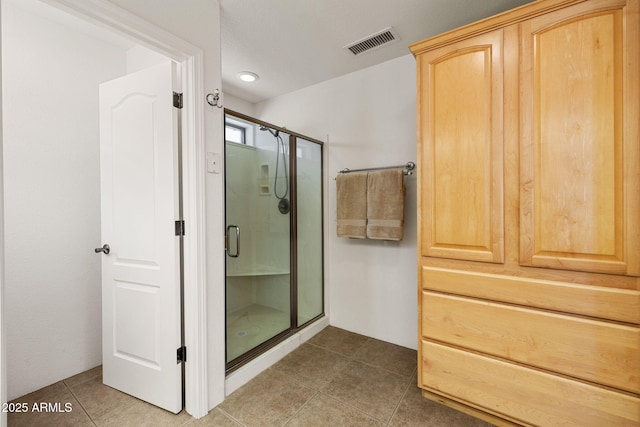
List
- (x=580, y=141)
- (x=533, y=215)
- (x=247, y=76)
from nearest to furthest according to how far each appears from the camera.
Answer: (x=580, y=141) → (x=533, y=215) → (x=247, y=76)

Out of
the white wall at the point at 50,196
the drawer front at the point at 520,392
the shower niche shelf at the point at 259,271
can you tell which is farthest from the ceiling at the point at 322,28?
the drawer front at the point at 520,392

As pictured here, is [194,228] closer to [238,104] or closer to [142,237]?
[142,237]

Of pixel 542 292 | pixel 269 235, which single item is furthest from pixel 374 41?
pixel 542 292

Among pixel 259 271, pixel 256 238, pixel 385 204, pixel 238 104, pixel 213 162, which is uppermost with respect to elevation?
pixel 238 104

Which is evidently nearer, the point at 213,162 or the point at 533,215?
the point at 533,215

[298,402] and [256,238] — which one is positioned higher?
[256,238]

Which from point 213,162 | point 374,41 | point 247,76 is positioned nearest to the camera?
point 213,162

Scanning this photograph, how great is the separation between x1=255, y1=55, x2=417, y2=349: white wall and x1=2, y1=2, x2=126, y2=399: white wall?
5.81 feet

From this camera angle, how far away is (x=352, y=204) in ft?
8.02

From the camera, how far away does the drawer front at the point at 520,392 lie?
1.25 m

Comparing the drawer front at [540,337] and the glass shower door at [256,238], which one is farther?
the glass shower door at [256,238]

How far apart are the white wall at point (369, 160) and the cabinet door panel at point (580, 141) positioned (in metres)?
0.98

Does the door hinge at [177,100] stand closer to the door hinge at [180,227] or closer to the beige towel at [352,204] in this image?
the door hinge at [180,227]

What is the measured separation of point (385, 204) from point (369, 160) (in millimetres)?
488
